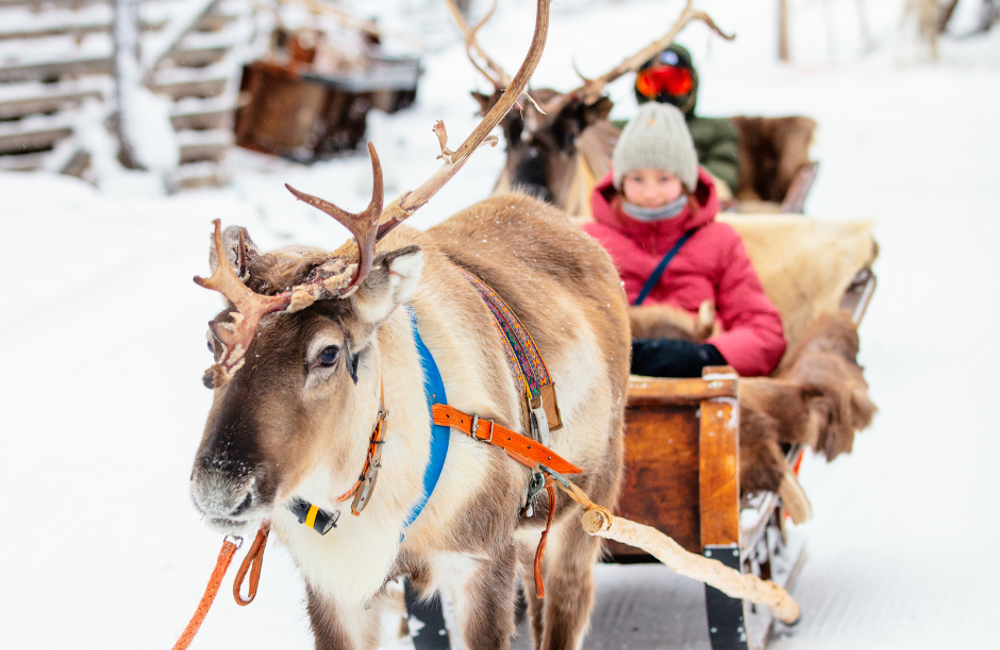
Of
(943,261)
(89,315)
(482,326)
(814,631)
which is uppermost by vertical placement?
(482,326)

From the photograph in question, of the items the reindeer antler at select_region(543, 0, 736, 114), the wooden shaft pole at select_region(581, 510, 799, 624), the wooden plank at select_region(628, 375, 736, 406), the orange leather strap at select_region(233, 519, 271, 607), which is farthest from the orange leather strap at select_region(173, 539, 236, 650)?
the reindeer antler at select_region(543, 0, 736, 114)

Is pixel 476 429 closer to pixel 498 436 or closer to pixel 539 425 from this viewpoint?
pixel 498 436

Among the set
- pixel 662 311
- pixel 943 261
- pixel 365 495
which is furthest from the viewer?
pixel 943 261

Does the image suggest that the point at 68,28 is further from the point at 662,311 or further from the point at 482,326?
the point at 482,326

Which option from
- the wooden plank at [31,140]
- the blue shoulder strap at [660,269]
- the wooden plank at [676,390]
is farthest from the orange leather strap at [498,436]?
the wooden plank at [31,140]

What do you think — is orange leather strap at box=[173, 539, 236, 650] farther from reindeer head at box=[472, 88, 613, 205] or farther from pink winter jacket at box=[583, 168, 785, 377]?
reindeer head at box=[472, 88, 613, 205]

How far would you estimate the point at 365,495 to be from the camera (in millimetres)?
1747

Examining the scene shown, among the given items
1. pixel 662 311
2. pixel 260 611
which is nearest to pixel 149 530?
pixel 260 611

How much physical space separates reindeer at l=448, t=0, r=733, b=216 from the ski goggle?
1.79 ft

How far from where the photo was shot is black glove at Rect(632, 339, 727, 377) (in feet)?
9.80

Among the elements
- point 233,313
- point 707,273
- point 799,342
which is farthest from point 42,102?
point 233,313

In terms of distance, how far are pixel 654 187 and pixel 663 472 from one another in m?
1.40

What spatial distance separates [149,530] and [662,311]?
2.23 meters

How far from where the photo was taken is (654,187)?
143 inches
